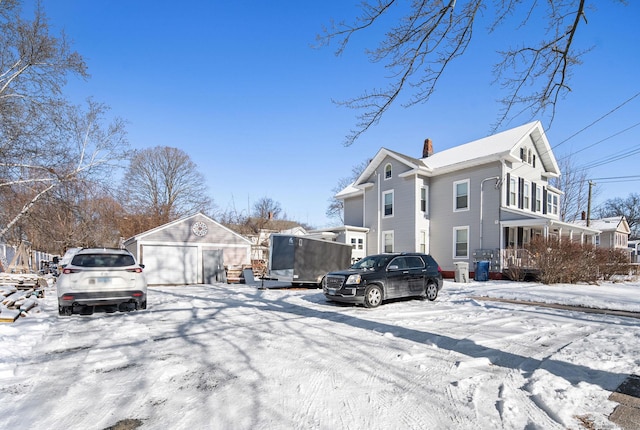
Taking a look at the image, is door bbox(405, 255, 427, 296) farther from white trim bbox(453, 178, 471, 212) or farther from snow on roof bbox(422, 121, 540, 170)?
white trim bbox(453, 178, 471, 212)

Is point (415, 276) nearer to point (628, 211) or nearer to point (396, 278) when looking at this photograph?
point (396, 278)

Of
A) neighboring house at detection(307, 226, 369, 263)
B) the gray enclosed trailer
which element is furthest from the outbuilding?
neighboring house at detection(307, 226, 369, 263)

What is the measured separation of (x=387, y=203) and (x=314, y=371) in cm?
2127

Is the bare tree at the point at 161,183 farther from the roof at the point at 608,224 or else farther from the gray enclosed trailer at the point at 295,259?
the roof at the point at 608,224

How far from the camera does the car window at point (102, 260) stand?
8.02m

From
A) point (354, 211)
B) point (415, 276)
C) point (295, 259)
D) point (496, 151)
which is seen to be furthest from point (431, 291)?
point (354, 211)

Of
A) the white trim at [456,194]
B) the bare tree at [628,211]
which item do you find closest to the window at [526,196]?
the white trim at [456,194]

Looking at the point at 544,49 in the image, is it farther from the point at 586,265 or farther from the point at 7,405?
the point at 586,265

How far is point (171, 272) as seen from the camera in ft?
66.9

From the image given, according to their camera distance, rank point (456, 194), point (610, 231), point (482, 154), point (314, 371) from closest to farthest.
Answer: point (314, 371), point (482, 154), point (456, 194), point (610, 231)

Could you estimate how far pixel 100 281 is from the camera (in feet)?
26.2

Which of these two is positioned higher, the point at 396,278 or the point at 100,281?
the point at 100,281

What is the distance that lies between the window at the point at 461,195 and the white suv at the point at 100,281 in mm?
18650

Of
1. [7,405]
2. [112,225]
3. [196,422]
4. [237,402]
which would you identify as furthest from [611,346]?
[112,225]
